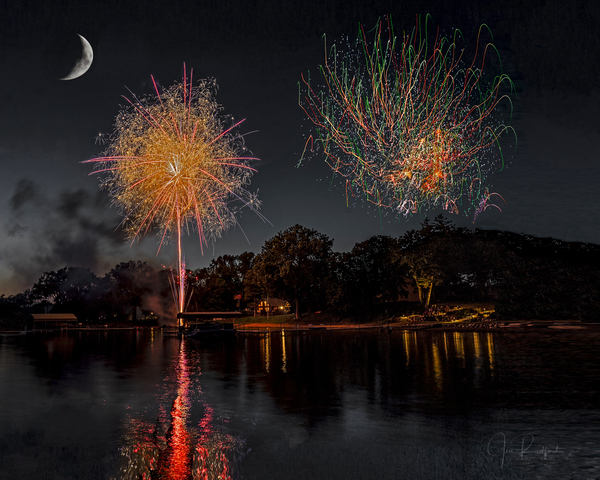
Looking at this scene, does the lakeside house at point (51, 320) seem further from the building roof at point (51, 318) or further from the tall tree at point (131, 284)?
the tall tree at point (131, 284)

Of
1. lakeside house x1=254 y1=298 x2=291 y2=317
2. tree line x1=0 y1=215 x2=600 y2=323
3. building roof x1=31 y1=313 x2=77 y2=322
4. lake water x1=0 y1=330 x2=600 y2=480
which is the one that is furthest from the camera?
lakeside house x1=254 y1=298 x2=291 y2=317

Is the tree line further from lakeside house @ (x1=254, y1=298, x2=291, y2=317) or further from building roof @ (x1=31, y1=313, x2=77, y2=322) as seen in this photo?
lakeside house @ (x1=254, y1=298, x2=291, y2=317)

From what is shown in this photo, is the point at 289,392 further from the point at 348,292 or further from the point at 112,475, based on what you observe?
the point at 348,292

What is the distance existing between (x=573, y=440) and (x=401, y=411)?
4080mm

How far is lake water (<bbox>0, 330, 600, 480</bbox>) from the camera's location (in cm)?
805

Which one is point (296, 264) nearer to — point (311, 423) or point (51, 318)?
point (51, 318)

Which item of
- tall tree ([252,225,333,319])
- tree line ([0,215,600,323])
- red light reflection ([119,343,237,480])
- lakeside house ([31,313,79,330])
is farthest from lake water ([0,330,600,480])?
lakeside house ([31,313,79,330])

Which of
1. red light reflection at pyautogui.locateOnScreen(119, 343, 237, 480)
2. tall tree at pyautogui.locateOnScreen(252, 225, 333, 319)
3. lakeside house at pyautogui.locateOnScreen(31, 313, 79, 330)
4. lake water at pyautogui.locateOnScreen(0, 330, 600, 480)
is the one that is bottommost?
lake water at pyautogui.locateOnScreen(0, 330, 600, 480)

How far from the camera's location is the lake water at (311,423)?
805 cm

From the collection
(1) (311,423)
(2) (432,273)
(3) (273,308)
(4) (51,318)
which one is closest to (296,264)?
(2) (432,273)

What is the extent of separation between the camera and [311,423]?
11273 millimetres

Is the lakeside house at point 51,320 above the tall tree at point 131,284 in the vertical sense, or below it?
below

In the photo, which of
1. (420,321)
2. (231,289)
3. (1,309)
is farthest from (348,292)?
(1,309)

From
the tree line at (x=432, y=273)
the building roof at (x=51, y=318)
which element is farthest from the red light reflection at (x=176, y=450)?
the building roof at (x=51, y=318)
